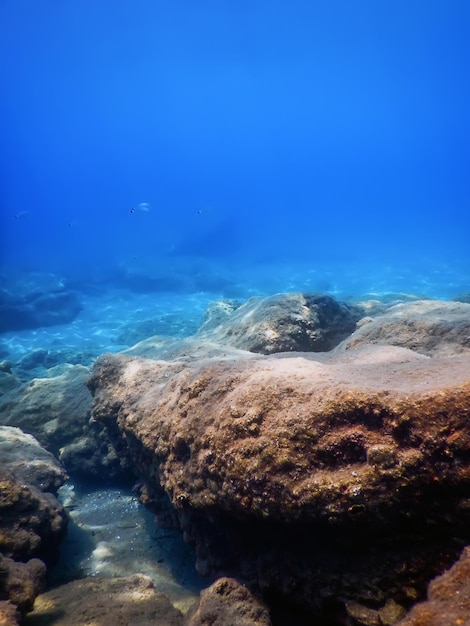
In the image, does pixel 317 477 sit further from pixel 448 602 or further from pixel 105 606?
pixel 105 606

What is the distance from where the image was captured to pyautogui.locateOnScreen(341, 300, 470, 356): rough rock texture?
399 centimetres

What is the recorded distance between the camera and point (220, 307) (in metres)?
13.0

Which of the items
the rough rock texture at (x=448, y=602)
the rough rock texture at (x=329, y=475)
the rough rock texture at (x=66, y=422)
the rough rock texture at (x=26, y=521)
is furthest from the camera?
the rough rock texture at (x=66, y=422)

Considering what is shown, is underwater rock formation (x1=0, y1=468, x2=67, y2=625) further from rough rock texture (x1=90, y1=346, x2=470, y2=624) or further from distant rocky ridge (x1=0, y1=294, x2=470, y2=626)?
rough rock texture (x1=90, y1=346, x2=470, y2=624)

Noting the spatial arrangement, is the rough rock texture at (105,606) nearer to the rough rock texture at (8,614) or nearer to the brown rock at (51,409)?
the rough rock texture at (8,614)

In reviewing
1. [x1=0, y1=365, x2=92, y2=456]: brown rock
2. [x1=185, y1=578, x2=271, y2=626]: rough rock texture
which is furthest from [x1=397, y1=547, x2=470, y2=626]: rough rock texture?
[x1=0, y1=365, x2=92, y2=456]: brown rock

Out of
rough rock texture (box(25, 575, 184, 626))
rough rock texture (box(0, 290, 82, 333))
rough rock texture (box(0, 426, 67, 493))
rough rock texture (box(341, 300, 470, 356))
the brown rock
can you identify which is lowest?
rough rock texture (box(25, 575, 184, 626))

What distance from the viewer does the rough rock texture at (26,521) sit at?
3.55 metres

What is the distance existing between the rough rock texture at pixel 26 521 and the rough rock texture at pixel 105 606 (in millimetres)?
598

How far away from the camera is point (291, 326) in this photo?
6.62 m

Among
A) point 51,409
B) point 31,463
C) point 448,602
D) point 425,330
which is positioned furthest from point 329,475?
point 51,409

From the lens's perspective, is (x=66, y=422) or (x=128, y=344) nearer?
(x=66, y=422)

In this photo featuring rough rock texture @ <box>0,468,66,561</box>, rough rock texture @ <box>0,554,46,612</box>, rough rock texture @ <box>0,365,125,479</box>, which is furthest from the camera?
rough rock texture @ <box>0,365,125,479</box>

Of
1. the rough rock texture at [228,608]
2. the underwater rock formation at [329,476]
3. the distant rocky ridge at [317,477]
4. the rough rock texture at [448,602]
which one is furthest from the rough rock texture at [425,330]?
the rough rock texture at [228,608]
